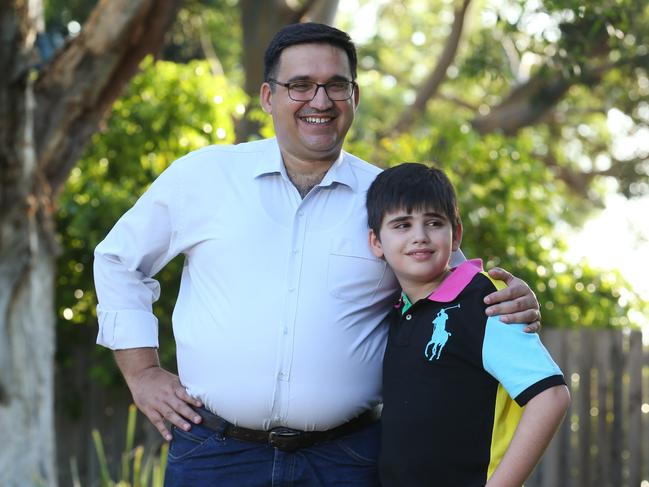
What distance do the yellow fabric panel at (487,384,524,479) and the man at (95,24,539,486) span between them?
1.65 feet

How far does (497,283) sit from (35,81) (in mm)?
4843

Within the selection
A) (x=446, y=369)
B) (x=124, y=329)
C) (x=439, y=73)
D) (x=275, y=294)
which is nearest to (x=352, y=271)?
(x=275, y=294)

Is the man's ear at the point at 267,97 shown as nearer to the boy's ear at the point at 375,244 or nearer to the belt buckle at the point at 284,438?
the boy's ear at the point at 375,244

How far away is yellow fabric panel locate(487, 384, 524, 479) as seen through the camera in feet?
9.69

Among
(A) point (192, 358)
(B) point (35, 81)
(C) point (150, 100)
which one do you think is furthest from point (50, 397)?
(A) point (192, 358)

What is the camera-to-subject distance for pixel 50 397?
735 centimetres

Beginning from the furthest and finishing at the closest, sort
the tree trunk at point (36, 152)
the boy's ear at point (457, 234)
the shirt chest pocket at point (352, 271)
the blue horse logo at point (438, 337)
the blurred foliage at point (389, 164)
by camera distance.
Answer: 1. the blurred foliage at point (389, 164)
2. the tree trunk at point (36, 152)
3. the shirt chest pocket at point (352, 271)
4. the boy's ear at point (457, 234)
5. the blue horse logo at point (438, 337)

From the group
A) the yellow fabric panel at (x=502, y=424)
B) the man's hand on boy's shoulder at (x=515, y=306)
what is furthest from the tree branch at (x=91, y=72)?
the yellow fabric panel at (x=502, y=424)

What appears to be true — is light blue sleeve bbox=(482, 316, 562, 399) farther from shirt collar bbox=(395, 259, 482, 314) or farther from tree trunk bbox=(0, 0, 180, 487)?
tree trunk bbox=(0, 0, 180, 487)

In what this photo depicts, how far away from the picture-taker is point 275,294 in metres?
3.31

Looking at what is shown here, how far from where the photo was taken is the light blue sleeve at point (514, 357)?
2832 mm

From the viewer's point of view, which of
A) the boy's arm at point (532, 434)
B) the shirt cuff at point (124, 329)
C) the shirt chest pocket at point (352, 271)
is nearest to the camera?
the boy's arm at point (532, 434)

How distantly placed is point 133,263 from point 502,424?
1315mm

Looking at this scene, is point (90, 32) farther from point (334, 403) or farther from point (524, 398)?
point (524, 398)
